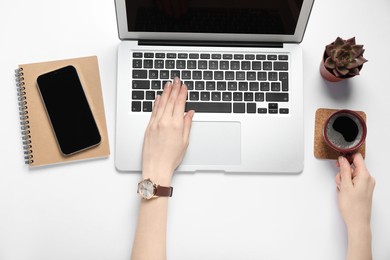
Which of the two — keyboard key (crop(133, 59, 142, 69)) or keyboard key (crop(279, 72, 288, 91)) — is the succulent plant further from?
keyboard key (crop(133, 59, 142, 69))

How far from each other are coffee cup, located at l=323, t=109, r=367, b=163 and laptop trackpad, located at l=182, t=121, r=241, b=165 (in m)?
0.19

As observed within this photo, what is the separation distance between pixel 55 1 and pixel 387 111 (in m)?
0.79

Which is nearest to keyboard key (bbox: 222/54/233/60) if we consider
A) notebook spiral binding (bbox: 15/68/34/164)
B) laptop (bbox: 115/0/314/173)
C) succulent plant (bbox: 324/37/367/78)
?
laptop (bbox: 115/0/314/173)

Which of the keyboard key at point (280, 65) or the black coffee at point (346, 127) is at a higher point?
the keyboard key at point (280, 65)

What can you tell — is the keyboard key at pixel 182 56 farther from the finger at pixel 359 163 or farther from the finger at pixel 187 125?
Answer: the finger at pixel 359 163

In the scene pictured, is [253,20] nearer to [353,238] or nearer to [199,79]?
[199,79]

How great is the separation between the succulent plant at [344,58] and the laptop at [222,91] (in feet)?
0.23

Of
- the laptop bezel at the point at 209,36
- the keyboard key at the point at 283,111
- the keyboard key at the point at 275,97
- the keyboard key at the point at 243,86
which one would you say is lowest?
the keyboard key at the point at 283,111

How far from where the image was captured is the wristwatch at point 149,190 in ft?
2.89

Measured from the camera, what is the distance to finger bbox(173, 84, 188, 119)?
0.91 meters

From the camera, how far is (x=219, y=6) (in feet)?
2.76

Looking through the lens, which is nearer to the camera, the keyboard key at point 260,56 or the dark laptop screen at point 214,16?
the dark laptop screen at point 214,16

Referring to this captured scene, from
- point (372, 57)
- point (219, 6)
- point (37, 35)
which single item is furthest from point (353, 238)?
A: point (37, 35)

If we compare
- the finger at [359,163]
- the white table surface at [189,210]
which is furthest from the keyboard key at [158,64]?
→ the finger at [359,163]
